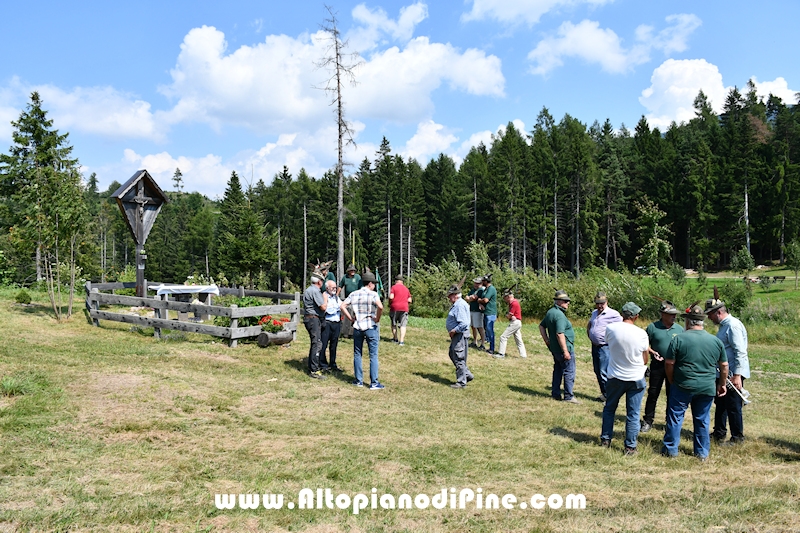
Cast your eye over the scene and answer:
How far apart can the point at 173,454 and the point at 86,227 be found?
1146 centimetres

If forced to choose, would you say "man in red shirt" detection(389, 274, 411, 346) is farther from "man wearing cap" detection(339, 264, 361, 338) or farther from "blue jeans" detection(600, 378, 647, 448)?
"blue jeans" detection(600, 378, 647, 448)

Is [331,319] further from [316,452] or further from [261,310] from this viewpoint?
[316,452]

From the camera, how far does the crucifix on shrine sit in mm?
14695

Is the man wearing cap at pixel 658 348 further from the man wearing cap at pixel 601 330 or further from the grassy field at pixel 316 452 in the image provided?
the man wearing cap at pixel 601 330

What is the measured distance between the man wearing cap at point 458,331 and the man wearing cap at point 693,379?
3908mm

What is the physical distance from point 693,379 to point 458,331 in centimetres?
424

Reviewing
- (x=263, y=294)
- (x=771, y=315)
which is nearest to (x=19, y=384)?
(x=263, y=294)

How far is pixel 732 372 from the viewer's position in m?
7.30

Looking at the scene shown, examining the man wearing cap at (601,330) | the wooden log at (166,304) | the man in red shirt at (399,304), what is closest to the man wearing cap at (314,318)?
the wooden log at (166,304)

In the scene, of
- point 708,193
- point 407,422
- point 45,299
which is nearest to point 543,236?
point 708,193

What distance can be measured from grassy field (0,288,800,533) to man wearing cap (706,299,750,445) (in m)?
0.35

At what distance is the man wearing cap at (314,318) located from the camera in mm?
9945

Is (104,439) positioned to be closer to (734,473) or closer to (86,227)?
(734,473)

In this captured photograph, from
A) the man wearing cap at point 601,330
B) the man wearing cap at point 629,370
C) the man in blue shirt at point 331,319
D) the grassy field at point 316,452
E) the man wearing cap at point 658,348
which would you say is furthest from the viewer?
the man in blue shirt at point 331,319
